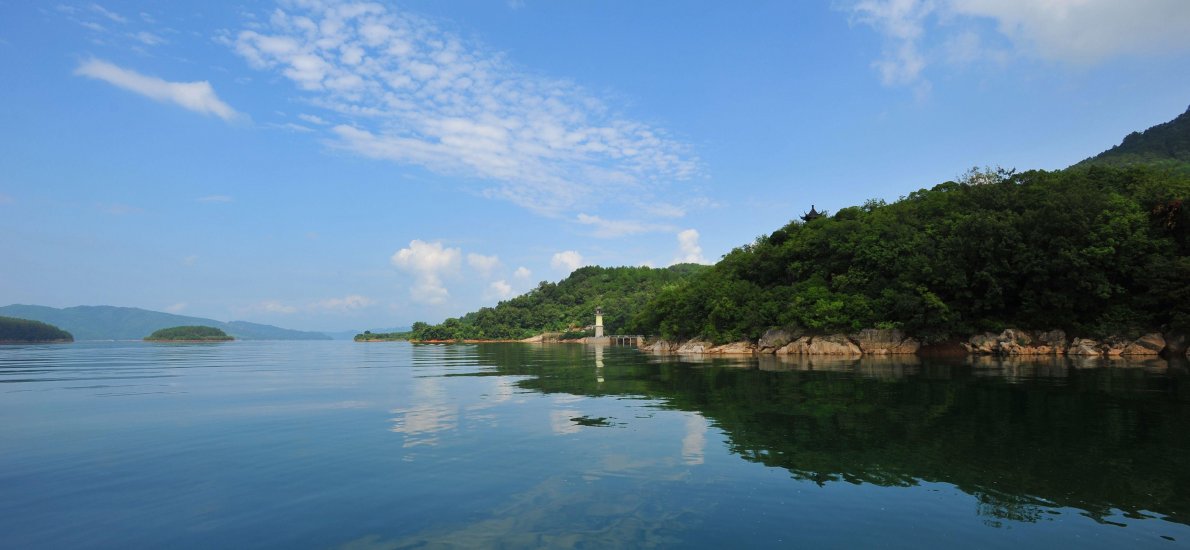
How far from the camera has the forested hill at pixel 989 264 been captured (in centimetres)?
4828

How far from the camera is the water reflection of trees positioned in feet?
32.1

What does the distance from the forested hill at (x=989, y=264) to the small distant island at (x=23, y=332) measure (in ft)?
684

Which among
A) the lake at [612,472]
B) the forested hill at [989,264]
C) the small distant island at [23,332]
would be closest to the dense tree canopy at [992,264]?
the forested hill at [989,264]

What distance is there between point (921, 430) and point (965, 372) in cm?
2416

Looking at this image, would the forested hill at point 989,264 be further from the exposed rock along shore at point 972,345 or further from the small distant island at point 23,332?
the small distant island at point 23,332

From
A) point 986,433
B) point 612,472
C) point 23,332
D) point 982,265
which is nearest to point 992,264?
point 982,265

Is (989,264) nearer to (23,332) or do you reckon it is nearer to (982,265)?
(982,265)

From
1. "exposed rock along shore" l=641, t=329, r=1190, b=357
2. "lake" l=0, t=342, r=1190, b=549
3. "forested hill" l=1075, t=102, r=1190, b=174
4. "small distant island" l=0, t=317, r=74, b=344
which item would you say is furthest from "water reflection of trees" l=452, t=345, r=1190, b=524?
"small distant island" l=0, t=317, r=74, b=344

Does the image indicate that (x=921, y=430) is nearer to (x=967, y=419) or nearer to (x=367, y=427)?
(x=967, y=419)

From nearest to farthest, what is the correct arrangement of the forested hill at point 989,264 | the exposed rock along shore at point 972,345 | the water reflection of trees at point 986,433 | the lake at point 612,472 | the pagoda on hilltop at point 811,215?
the lake at point 612,472 < the water reflection of trees at point 986,433 < the exposed rock along shore at point 972,345 < the forested hill at point 989,264 < the pagoda on hilltop at point 811,215

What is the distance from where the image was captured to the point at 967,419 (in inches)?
663

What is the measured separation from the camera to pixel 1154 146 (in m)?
126

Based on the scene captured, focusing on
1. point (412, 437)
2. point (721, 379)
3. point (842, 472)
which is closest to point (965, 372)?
point (721, 379)

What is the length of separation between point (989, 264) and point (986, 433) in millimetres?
48671
